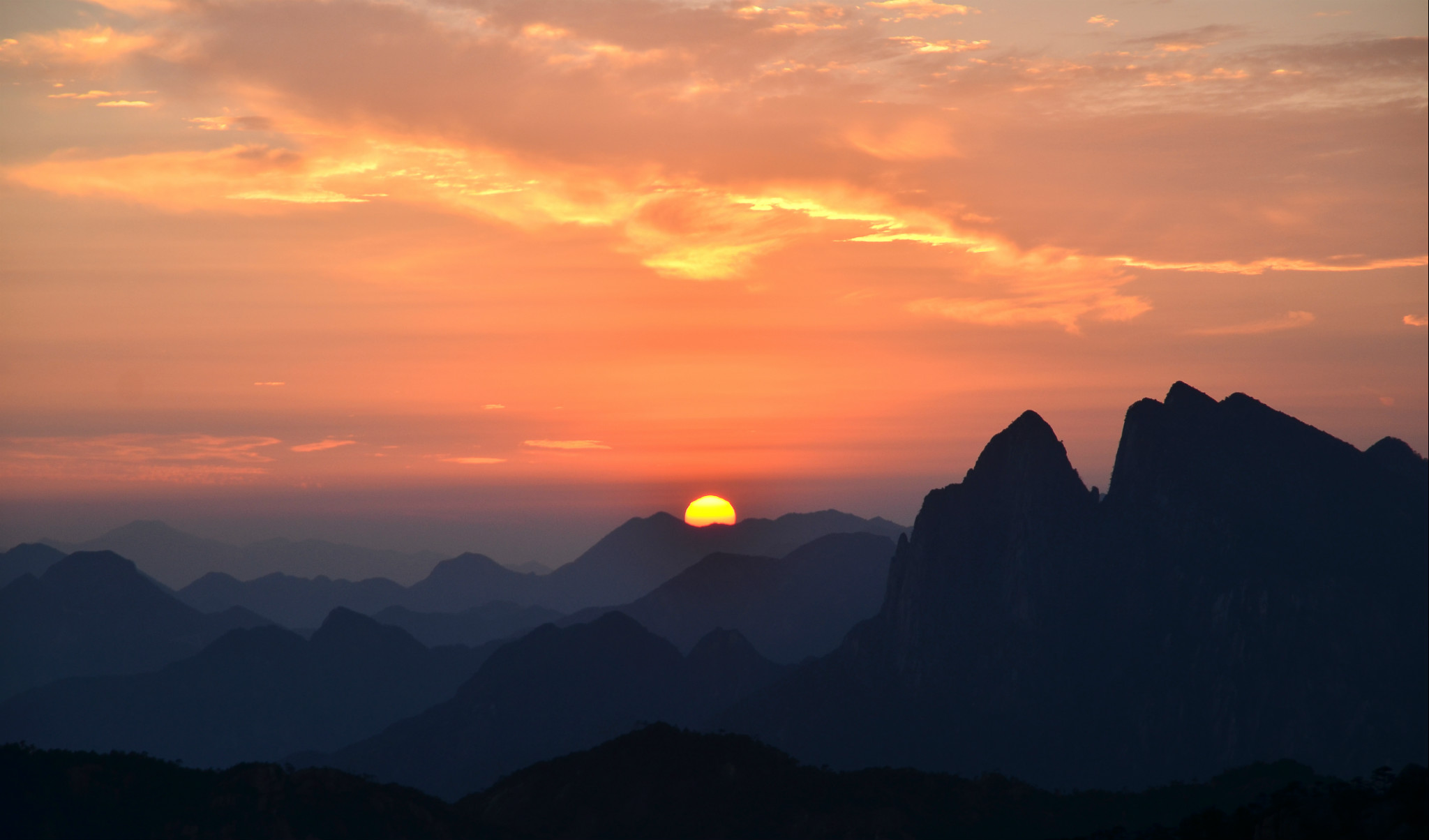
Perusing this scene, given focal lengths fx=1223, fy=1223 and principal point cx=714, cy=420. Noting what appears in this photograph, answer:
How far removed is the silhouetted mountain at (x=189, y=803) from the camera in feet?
438

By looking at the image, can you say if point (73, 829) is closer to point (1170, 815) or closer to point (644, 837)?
point (644, 837)

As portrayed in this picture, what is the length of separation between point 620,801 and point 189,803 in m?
55.7

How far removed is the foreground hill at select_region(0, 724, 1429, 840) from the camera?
136000 millimetres

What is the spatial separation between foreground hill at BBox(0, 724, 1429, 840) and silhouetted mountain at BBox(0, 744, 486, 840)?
6.9 inches

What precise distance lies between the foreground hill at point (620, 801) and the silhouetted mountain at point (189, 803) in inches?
6.9

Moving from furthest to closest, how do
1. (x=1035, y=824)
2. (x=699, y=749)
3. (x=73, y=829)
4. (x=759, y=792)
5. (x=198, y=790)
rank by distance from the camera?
1. (x=699, y=749)
2. (x=759, y=792)
3. (x=1035, y=824)
4. (x=198, y=790)
5. (x=73, y=829)

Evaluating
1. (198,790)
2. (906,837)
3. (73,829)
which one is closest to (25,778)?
(73,829)

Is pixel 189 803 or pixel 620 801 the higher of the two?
pixel 189 803

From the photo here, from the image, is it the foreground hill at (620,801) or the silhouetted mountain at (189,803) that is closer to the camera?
the silhouetted mountain at (189,803)

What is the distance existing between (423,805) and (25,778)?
43774mm

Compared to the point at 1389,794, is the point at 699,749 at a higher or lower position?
lower

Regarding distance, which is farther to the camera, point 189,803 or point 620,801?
point 620,801

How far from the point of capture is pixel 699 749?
6964 inches

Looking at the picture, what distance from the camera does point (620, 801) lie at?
168 m
